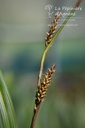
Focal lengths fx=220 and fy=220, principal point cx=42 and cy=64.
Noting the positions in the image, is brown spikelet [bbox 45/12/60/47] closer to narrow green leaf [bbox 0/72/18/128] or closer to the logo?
the logo

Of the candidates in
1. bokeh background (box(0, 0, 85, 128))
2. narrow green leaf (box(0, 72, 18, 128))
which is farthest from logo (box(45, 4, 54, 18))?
narrow green leaf (box(0, 72, 18, 128))

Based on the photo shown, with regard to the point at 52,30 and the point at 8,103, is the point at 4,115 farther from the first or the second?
the point at 52,30

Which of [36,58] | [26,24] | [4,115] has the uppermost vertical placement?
[26,24]

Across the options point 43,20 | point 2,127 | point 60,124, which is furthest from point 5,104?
point 43,20

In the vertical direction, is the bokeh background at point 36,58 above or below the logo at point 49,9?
below

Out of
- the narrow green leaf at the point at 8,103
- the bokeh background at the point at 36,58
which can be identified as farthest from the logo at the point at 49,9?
the narrow green leaf at the point at 8,103

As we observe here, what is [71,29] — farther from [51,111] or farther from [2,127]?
[2,127]

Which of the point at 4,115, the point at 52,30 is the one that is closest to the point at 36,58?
the point at 52,30

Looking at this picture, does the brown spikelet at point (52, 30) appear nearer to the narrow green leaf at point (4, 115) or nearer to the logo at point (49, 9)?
the logo at point (49, 9)
